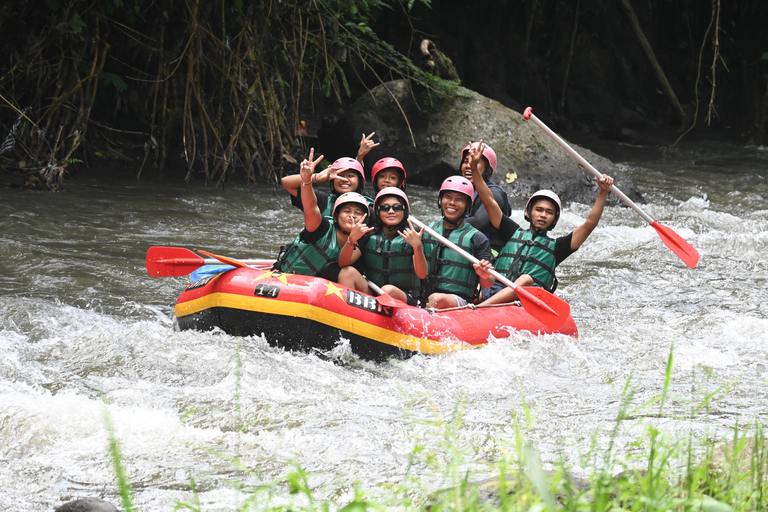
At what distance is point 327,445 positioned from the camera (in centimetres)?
295

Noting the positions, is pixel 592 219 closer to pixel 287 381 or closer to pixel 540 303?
pixel 540 303

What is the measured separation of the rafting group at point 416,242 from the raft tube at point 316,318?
0.36 meters

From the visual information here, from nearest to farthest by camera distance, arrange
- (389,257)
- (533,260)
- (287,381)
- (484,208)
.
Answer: (287,381)
(389,257)
(533,260)
(484,208)

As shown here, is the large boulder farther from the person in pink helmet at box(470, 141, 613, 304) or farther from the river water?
the person in pink helmet at box(470, 141, 613, 304)

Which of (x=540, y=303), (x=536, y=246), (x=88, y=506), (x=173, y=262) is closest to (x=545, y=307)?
(x=540, y=303)

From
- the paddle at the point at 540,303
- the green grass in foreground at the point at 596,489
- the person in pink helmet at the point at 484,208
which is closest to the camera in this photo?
the green grass in foreground at the point at 596,489

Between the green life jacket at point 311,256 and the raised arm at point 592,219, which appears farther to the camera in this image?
the raised arm at point 592,219

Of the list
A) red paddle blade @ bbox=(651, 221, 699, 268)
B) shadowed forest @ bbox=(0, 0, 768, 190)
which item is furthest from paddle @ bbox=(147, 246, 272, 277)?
shadowed forest @ bbox=(0, 0, 768, 190)

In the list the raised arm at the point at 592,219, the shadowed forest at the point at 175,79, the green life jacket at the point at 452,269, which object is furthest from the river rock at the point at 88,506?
the shadowed forest at the point at 175,79

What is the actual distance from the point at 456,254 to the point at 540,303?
663 millimetres

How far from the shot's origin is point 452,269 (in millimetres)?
4770

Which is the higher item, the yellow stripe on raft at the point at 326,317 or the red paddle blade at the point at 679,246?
the red paddle blade at the point at 679,246

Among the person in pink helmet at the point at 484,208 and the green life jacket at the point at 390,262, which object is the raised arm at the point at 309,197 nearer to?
the green life jacket at the point at 390,262

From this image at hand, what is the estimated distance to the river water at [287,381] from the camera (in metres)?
2.68
